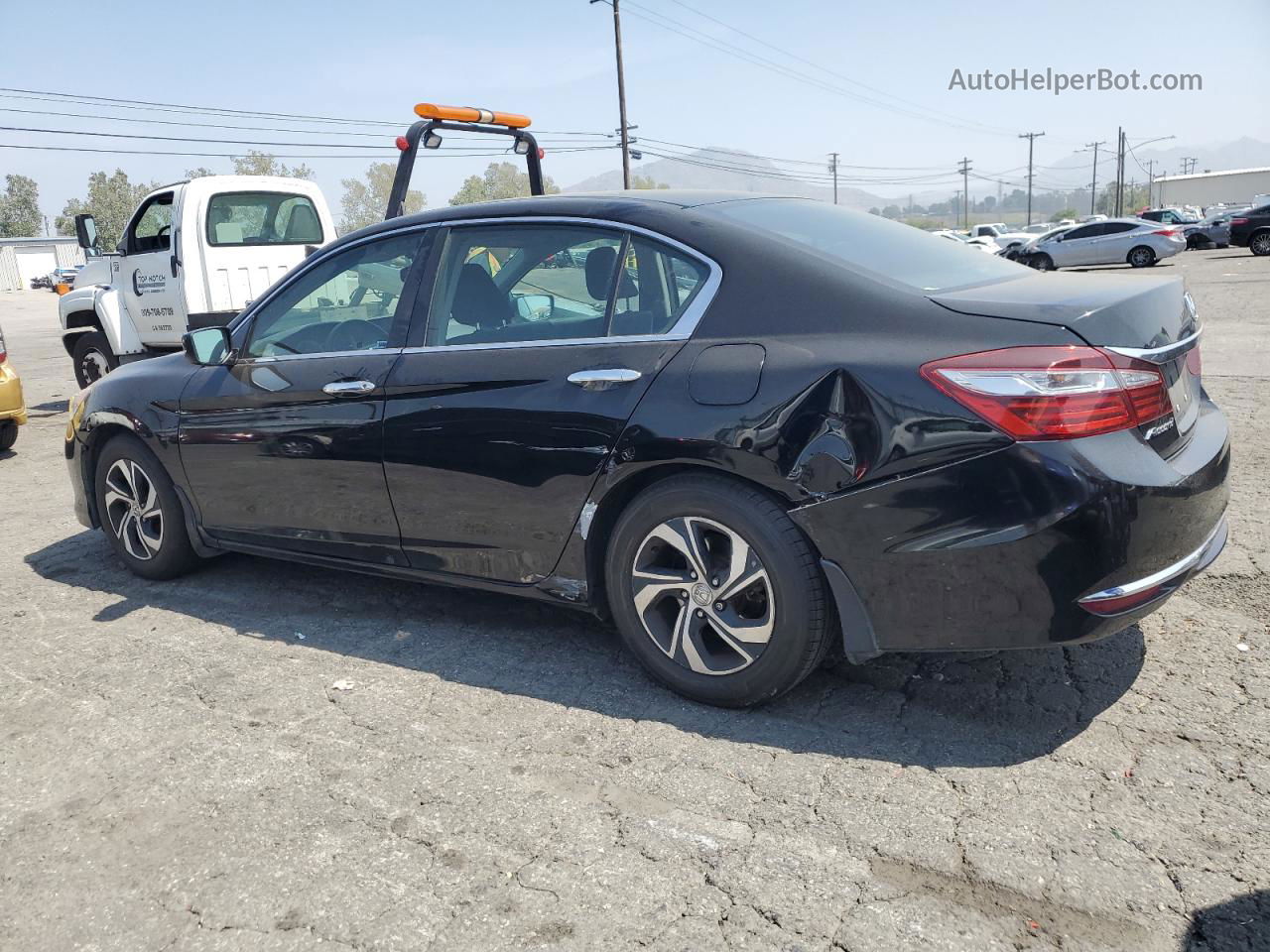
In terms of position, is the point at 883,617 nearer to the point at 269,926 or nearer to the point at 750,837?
the point at 750,837

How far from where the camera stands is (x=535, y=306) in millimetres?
3662

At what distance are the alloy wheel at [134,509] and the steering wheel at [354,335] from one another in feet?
4.36

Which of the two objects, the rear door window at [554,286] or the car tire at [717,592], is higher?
the rear door window at [554,286]

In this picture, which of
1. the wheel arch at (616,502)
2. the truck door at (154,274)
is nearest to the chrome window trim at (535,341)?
the wheel arch at (616,502)

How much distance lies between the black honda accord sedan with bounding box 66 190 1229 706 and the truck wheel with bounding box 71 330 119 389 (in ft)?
24.7

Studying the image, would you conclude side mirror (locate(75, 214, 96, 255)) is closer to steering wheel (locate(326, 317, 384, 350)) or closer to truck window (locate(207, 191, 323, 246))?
truck window (locate(207, 191, 323, 246))

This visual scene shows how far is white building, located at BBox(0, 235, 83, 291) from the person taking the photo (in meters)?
84.5

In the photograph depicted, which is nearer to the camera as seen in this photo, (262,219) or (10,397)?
(10,397)

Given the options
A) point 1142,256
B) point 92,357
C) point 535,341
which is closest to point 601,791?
point 535,341

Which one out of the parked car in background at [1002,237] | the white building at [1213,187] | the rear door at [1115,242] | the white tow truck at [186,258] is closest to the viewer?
the white tow truck at [186,258]

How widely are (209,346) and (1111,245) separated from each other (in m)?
31.1

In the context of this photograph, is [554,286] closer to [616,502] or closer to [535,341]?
[535,341]

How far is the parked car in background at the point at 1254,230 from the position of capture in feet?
98.9

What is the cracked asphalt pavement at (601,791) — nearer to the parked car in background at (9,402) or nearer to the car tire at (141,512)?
the car tire at (141,512)
